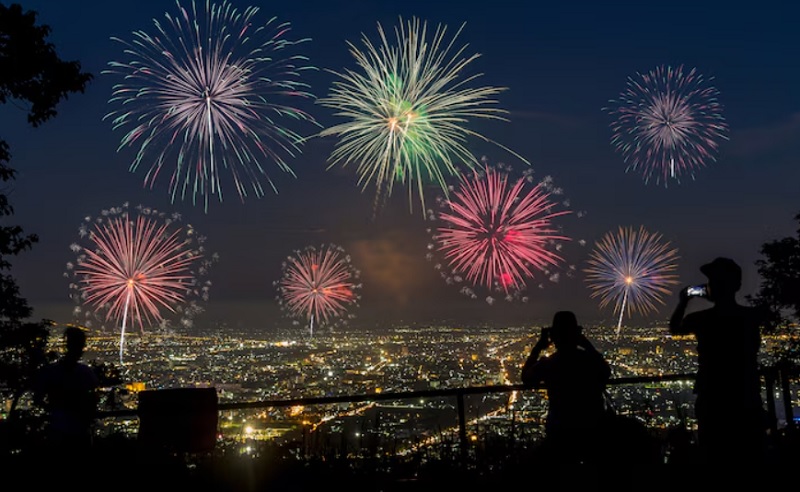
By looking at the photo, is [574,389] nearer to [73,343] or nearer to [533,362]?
[533,362]

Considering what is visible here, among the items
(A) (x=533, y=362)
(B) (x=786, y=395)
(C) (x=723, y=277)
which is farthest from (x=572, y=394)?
(B) (x=786, y=395)

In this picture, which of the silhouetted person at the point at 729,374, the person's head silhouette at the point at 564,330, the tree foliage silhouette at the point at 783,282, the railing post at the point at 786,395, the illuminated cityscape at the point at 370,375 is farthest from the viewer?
the tree foliage silhouette at the point at 783,282

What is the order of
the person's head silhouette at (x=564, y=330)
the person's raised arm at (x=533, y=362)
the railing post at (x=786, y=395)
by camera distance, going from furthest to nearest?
1. the railing post at (x=786, y=395)
2. the person's raised arm at (x=533, y=362)
3. the person's head silhouette at (x=564, y=330)

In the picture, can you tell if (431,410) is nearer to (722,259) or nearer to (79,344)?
(79,344)

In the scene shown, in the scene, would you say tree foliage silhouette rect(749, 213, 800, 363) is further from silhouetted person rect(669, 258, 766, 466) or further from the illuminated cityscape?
silhouetted person rect(669, 258, 766, 466)

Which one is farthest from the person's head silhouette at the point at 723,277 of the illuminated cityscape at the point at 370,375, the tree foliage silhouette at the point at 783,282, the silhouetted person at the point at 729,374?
the tree foliage silhouette at the point at 783,282

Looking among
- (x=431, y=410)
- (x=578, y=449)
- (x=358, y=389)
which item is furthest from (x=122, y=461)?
(x=358, y=389)

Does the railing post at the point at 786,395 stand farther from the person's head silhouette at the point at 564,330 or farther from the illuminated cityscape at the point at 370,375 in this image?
the person's head silhouette at the point at 564,330
